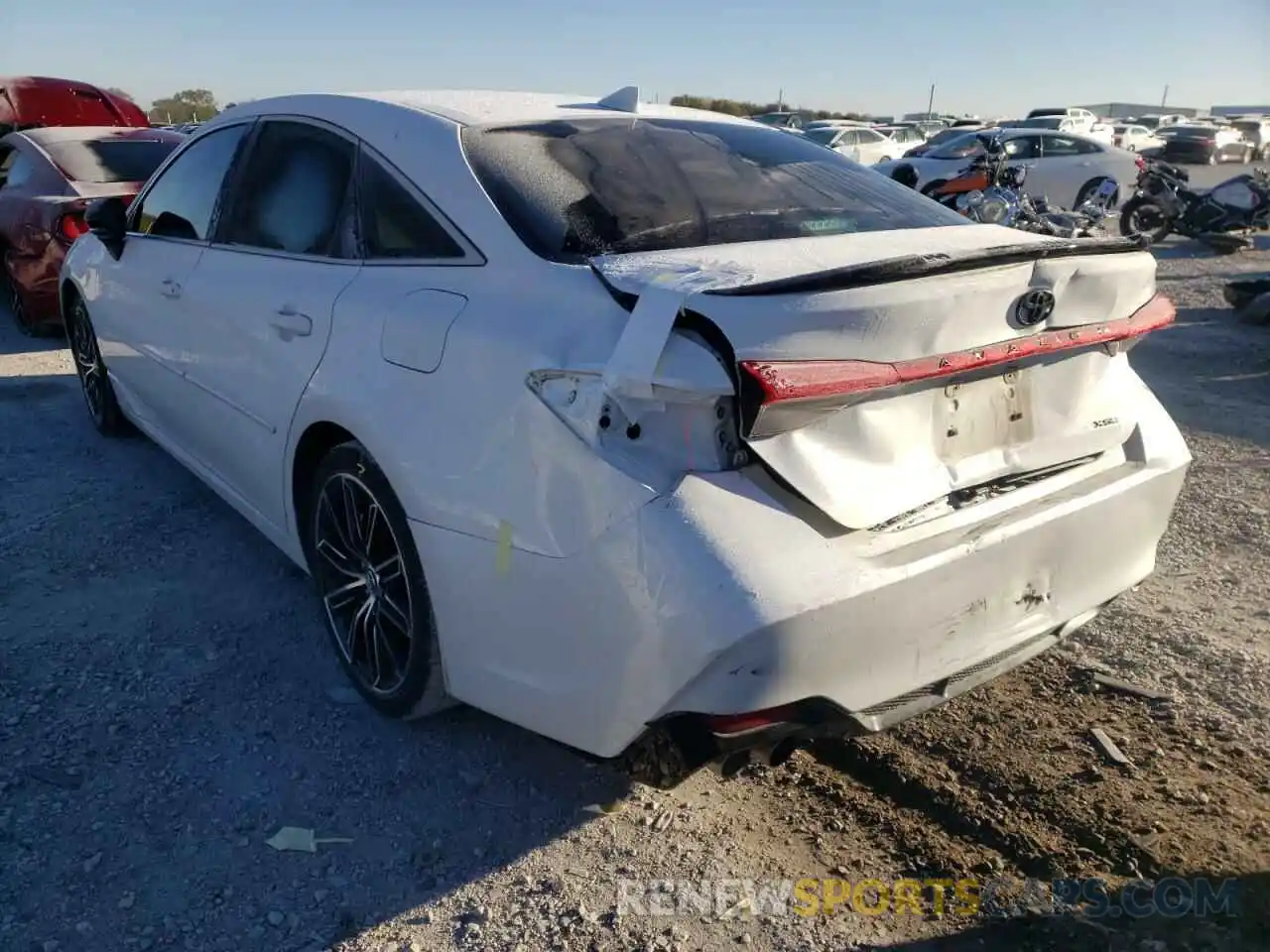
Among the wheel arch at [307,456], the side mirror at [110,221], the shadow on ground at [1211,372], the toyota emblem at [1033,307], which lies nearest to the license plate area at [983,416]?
the toyota emblem at [1033,307]

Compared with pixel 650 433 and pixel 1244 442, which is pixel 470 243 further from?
pixel 1244 442

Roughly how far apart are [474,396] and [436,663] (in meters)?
0.76

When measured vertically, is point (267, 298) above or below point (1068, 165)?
above

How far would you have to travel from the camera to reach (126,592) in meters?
3.70

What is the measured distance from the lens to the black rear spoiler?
2000 millimetres

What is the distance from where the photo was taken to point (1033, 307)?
2.24 metres

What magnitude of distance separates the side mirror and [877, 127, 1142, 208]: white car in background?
12.9 m

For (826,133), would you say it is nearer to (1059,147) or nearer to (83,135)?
(1059,147)

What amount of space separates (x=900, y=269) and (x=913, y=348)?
17 centimetres

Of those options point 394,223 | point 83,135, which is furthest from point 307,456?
point 83,135

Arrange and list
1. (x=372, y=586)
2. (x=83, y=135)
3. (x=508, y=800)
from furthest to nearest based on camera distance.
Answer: (x=83, y=135) → (x=372, y=586) → (x=508, y=800)

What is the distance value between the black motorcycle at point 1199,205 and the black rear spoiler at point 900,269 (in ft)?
39.3

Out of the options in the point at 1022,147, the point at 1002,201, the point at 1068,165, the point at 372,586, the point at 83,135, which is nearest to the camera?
the point at 372,586

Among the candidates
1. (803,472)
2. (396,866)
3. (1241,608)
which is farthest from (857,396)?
(1241,608)
